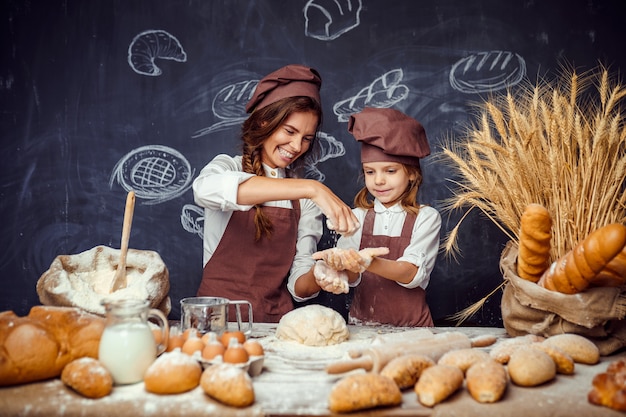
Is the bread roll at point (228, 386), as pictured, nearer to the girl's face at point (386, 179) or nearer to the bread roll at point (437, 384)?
the bread roll at point (437, 384)

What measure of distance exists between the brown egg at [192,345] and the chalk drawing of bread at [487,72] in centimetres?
236

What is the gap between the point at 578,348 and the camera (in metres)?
1.54

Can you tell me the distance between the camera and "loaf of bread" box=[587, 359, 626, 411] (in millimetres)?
1200

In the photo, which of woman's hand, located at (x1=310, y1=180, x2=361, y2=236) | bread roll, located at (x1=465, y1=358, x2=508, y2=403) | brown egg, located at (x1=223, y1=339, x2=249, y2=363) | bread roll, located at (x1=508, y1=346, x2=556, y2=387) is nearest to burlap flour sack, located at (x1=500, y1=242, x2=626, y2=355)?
bread roll, located at (x1=508, y1=346, x2=556, y2=387)

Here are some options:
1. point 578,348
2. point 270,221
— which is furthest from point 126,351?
point 270,221

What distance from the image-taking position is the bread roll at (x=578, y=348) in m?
1.53

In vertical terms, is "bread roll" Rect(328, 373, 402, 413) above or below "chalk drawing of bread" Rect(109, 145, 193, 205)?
below

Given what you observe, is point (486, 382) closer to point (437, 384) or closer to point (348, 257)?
point (437, 384)

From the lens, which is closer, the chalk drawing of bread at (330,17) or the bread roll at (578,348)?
the bread roll at (578,348)

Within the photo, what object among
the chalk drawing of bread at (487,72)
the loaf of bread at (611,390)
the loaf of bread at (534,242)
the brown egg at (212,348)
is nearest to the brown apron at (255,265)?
the brown egg at (212,348)

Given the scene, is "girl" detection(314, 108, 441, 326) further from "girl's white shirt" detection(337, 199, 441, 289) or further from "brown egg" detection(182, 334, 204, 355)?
"brown egg" detection(182, 334, 204, 355)

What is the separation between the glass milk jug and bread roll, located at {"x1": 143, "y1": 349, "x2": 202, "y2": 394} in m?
0.05

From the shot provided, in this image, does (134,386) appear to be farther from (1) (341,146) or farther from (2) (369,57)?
(2) (369,57)

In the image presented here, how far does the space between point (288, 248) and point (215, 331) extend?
108cm
